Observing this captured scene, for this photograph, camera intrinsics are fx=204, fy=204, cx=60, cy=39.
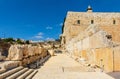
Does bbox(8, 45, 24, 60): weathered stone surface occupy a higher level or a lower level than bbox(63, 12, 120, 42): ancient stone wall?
lower

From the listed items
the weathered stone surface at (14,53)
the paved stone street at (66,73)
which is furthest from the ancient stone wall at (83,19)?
the weathered stone surface at (14,53)

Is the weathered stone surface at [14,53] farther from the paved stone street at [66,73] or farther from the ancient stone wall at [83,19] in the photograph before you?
the ancient stone wall at [83,19]

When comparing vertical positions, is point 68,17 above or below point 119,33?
above

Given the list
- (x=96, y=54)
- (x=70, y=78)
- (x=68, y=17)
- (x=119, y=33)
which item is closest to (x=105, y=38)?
(x=96, y=54)

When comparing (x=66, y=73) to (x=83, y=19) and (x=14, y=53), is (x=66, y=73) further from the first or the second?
(x=83, y=19)

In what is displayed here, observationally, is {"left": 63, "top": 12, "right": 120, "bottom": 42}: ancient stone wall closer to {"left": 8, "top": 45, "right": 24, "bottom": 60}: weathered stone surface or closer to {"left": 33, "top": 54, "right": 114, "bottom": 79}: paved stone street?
{"left": 33, "top": 54, "right": 114, "bottom": 79}: paved stone street

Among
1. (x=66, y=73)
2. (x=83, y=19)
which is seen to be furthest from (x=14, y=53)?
(x=83, y=19)

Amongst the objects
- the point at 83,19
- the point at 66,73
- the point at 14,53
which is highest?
the point at 83,19

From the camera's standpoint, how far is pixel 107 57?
41.3 feet

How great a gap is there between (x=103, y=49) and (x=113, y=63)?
1413mm

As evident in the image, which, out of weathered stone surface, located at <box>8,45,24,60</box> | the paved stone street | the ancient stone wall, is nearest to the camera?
the paved stone street

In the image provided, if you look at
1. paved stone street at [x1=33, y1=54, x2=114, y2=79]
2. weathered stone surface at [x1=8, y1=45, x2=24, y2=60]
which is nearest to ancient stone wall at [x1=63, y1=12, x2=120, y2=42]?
paved stone street at [x1=33, y1=54, x2=114, y2=79]

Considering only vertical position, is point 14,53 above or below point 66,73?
above

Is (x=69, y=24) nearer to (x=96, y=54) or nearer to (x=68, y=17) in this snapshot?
(x=68, y=17)
